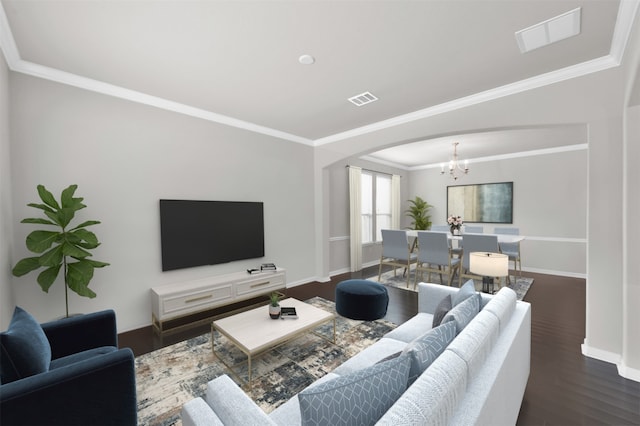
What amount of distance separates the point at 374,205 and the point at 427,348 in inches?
223

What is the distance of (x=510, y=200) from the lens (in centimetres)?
631

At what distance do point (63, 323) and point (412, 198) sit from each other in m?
7.85

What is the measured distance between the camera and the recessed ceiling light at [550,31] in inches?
76.9

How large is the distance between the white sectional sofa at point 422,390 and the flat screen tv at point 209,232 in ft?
8.81

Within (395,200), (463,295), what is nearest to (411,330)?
(463,295)

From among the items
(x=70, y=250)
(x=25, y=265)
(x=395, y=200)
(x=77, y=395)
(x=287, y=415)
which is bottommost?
(x=287, y=415)

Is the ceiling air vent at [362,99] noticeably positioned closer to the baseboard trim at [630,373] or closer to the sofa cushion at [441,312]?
the sofa cushion at [441,312]

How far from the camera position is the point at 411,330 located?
2.14 m

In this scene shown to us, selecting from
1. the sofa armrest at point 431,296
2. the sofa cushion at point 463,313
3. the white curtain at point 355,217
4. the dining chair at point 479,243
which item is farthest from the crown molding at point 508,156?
the sofa cushion at point 463,313

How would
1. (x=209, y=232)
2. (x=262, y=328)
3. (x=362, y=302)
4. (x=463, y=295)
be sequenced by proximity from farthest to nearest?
(x=209, y=232), (x=362, y=302), (x=262, y=328), (x=463, y=295)

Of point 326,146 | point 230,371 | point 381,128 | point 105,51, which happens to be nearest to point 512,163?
point 381,128

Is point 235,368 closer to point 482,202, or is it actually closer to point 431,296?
point 431,296

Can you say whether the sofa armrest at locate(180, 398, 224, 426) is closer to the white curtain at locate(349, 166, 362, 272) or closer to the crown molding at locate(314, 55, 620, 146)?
the crown molding at locate(314, 55, 620, 146)

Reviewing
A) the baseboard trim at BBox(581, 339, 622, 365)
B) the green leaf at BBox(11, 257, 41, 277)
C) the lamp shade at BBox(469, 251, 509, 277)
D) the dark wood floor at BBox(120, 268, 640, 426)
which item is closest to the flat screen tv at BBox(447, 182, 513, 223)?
the dark wood floor at BBox(120, 268, 640, 426)
